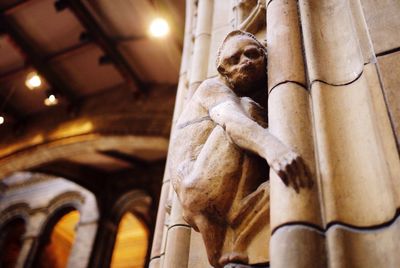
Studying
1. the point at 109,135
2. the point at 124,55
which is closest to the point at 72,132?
the point at 109,135

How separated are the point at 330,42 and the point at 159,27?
4.84 m

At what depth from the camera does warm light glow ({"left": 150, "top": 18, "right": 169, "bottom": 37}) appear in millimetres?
6004

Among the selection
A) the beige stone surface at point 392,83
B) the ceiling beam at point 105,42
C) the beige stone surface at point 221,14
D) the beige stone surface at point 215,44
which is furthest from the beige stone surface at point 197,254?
the ceiling beam at point 105,42

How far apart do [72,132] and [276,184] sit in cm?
685

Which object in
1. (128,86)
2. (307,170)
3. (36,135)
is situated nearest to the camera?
(307,170)

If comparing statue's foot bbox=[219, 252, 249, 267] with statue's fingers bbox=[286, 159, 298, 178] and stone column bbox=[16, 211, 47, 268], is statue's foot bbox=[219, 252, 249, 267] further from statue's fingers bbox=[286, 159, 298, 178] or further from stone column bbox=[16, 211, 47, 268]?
stone column bbox=[16, 211, 47, 268]

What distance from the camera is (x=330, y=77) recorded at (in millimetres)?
1352

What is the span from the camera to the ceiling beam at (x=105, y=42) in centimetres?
618

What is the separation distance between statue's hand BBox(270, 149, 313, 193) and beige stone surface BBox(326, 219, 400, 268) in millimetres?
128

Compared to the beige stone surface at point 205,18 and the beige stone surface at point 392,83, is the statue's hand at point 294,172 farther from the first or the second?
the beige stone surface at point 205,18

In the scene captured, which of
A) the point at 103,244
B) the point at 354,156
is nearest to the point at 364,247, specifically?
the point at 354,156

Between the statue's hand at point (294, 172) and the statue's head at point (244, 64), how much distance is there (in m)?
0.48

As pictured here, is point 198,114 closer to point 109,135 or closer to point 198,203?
point 198,203

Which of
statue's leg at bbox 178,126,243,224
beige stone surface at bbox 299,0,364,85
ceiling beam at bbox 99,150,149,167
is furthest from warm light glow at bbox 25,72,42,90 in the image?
statue's leg at bbox 178,126,243,224
